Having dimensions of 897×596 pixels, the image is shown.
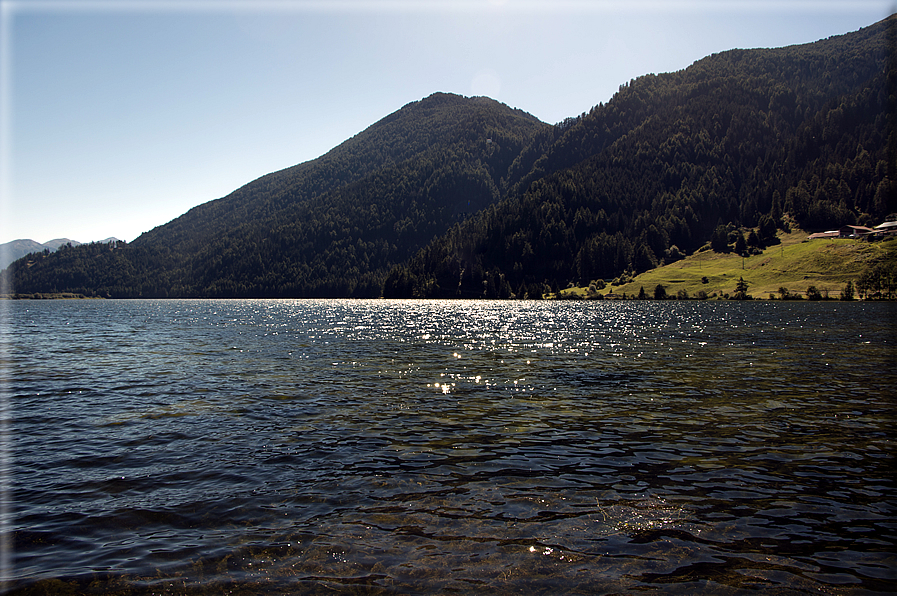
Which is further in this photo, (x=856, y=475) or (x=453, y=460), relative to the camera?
(x=453, y=460)

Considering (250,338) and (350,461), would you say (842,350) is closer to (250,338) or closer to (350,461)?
(350,461)

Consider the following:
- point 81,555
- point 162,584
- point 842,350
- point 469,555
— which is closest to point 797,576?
point 469,555

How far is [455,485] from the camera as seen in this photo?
52.4 ft

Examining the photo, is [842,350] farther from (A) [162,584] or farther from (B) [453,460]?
(A) [162,584]

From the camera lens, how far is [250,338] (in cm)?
7119

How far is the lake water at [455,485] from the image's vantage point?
10.9m

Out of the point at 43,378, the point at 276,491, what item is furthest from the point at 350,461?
the point at 43,378

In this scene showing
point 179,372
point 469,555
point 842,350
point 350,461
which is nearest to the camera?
point 469,555

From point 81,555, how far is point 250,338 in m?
62.7

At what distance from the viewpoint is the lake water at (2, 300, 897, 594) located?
35.8 feet

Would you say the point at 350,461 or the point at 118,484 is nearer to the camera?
the point at 118,484

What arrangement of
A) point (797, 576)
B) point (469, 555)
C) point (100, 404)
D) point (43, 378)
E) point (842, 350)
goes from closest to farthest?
point (797, 576), point (469, 555), point (100, 404), point (43, 378), point (842, 350)

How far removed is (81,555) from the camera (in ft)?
39.1

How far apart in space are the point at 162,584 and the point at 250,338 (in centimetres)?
6497
